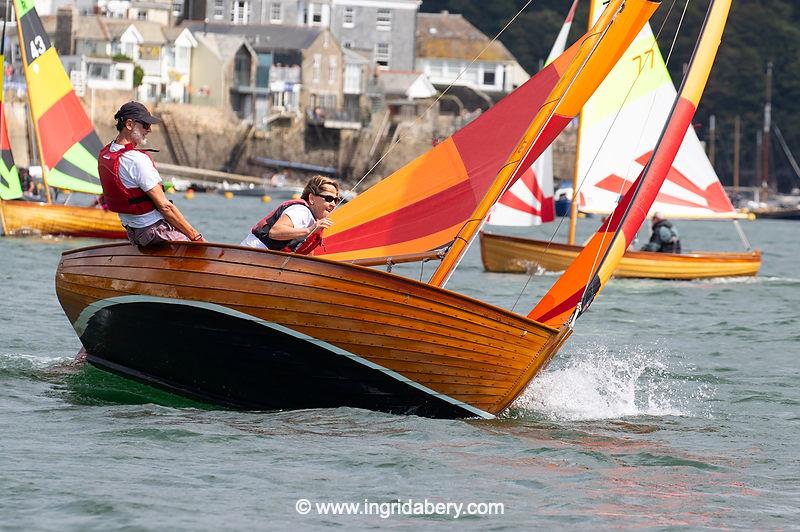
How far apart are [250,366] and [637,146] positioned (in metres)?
15.1

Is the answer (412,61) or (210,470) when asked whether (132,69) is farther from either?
(210,470)

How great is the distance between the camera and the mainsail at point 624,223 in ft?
33.7

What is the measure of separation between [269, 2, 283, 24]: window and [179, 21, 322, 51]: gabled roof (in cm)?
473

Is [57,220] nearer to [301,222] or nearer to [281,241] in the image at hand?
[281,241]

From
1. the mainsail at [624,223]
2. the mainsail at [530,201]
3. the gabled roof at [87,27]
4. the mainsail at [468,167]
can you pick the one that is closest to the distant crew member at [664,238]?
the mainsail at [530,201]

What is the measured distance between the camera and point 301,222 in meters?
9.83

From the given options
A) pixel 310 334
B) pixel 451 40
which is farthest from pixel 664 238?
pixel 451 40

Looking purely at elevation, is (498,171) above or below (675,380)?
above

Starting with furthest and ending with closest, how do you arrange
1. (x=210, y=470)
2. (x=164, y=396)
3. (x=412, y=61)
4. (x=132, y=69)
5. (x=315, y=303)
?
(x=412, y=61)
(x=132, y=69)
(x=164, y=396)
(x=315, y=303)
(x=210, y=470)

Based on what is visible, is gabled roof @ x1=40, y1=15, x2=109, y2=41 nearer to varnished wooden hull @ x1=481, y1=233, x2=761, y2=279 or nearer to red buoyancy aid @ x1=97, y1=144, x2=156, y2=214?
varnished wooden hull @ x1=481, y1=233, x2=761, y2=279

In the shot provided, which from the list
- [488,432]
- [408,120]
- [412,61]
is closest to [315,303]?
[488,432]

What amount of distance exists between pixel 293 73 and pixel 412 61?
49.4 ft

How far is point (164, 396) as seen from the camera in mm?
10359

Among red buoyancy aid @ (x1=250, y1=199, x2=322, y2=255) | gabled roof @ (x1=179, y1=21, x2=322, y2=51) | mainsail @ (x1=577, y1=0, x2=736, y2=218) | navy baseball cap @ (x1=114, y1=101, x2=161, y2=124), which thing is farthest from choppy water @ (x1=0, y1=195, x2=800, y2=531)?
gabled roof @ (x1=179, y1=21, x2=322, y2=51)
